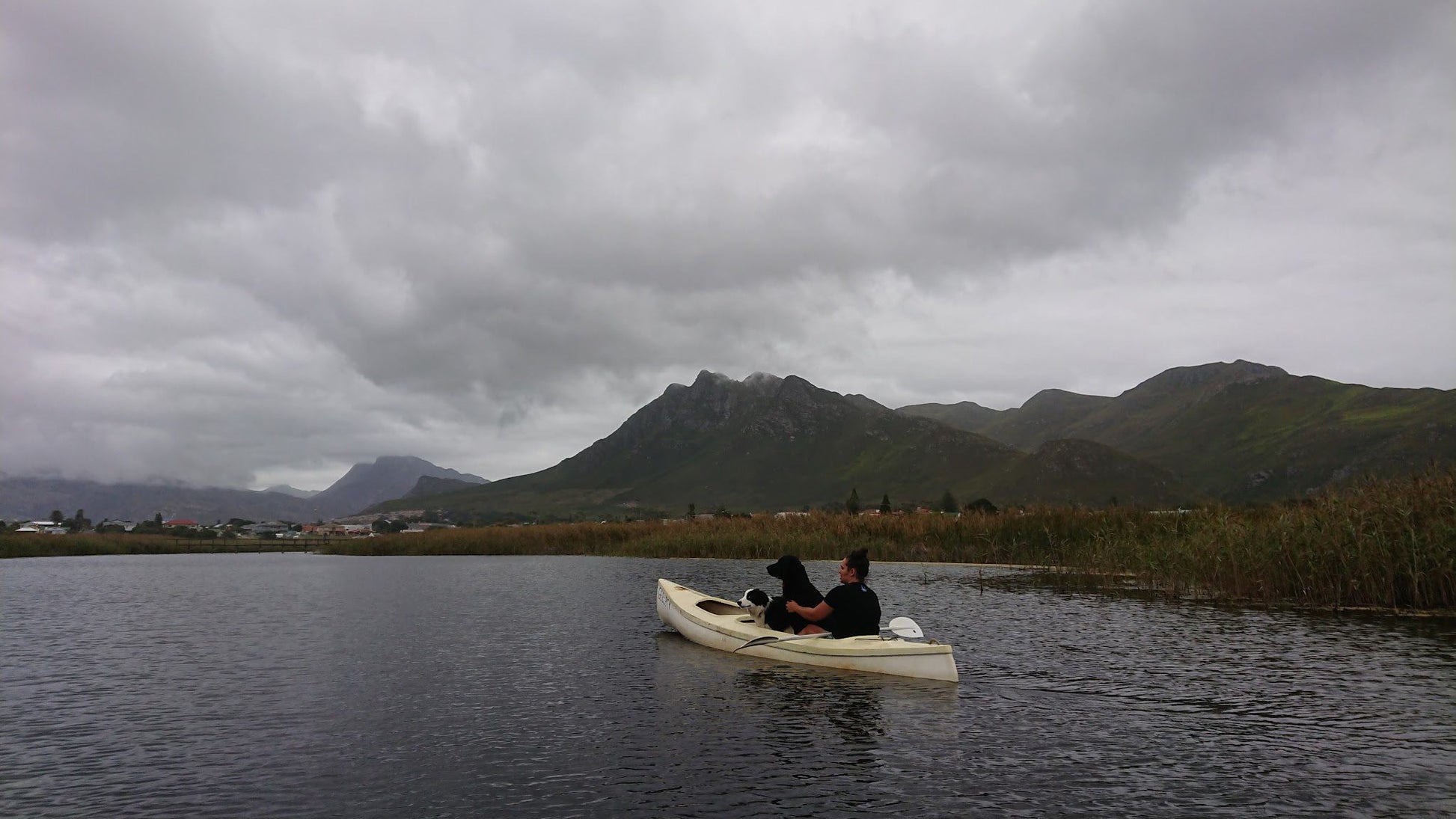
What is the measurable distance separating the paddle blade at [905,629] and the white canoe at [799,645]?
0.20m

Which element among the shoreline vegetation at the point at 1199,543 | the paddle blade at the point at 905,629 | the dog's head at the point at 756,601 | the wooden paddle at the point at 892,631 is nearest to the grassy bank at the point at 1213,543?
the shoreline vegetation at the point at 1199,543

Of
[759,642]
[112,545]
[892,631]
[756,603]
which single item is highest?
[112,545]

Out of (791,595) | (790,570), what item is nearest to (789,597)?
(791,595)

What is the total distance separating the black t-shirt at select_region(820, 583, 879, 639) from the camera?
2031 cm

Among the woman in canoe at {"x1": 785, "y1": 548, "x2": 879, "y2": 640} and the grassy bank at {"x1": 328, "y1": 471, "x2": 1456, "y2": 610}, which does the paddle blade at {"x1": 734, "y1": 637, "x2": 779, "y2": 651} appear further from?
the grassy bank at {"x1": 328, "y1": 471, "x2": 1456, "y2": 610}

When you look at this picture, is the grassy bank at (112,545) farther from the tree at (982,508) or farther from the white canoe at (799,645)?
the white canoe at (799,645)

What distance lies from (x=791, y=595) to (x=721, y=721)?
654 cm

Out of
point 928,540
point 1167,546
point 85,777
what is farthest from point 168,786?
point 928,540

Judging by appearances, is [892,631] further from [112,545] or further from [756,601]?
[112,545]

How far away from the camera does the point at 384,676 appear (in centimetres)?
2045

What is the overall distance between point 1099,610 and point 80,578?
62.5 metres

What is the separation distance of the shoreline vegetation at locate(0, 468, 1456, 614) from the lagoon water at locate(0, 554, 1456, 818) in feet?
6.92

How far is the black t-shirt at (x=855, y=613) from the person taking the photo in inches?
800

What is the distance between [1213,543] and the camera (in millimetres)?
31625
